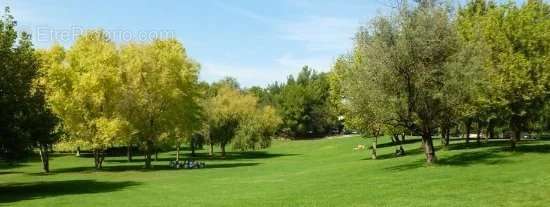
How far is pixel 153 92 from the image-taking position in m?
60.3

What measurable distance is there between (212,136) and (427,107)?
168ft

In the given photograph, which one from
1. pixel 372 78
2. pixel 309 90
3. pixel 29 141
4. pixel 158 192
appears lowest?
pixel 158 192

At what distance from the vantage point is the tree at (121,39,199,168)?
5922 cm

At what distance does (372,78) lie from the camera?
36812mm

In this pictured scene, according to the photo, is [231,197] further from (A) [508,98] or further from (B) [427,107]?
(A) [508,98]

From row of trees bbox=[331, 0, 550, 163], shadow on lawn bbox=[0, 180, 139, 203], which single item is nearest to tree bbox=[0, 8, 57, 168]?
shadow on lawn bbox=[0, 180, 139, 203]

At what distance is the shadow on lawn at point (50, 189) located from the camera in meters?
34.0

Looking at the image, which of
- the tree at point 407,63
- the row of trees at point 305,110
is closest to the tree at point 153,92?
the tree at point 407,63

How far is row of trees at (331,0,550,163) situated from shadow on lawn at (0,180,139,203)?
1750 centimetres

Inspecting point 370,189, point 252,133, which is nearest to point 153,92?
point 252,133

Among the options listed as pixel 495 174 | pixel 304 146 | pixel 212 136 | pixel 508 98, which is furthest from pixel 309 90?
pixel 495 174

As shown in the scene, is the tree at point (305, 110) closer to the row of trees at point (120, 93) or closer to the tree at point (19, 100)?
the row of trees at point (120, 93)

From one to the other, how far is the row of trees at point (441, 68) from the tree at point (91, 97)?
26.3m

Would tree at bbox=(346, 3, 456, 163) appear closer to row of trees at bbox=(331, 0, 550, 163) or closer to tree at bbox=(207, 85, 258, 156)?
row of trees at bbox=(331, 0, 550, 163)
